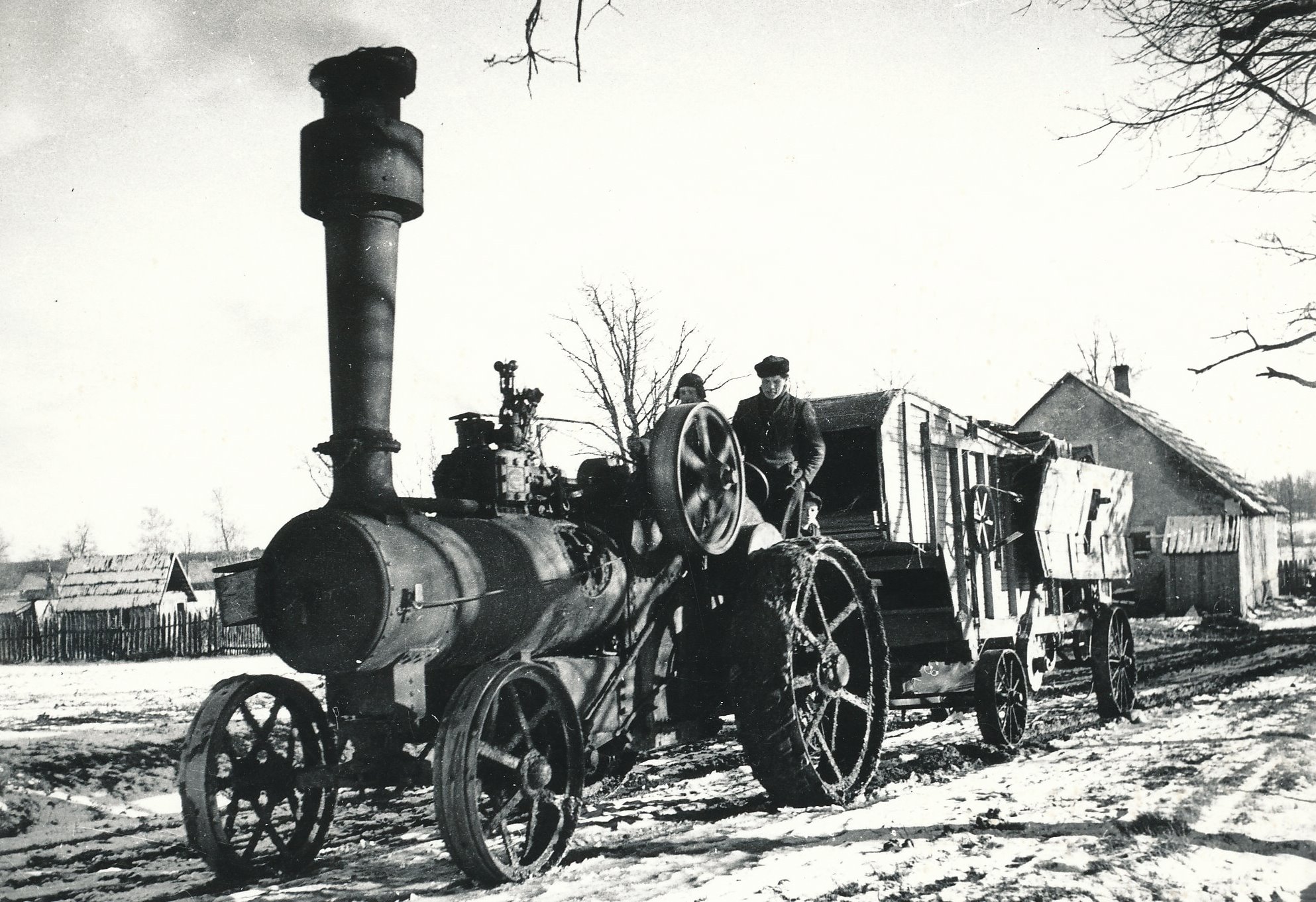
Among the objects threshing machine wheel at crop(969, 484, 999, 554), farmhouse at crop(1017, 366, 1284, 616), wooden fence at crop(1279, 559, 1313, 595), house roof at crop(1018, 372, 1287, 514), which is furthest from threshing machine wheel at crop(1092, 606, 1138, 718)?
wooden fence at crop(1279, 559, 1313, 595)

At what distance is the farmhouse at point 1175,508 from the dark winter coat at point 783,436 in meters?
21.9

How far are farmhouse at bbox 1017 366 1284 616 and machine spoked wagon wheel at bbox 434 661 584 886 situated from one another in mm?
24399

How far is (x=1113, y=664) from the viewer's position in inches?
391

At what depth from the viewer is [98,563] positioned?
1257 inches

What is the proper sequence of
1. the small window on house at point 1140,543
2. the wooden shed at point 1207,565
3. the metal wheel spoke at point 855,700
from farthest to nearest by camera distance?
the small window on house at point 1140,543
the wooden shed at point 1207,565
the metal wheel spoke at point 855,700

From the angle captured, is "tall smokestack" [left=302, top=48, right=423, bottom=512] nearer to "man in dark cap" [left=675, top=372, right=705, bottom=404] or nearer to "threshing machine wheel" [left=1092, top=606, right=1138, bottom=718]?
Answer: "man in dark cap" [left=675, top=372, right=705, bottom=404]

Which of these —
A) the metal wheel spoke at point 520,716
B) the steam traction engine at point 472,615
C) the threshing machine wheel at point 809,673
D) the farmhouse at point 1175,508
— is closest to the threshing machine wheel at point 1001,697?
the threshing machine wheel at point 809,673

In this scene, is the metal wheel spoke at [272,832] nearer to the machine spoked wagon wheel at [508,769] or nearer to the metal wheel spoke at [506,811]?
the machine spoked wagon wheel at [508,769]

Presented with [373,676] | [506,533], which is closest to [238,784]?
[373,676]

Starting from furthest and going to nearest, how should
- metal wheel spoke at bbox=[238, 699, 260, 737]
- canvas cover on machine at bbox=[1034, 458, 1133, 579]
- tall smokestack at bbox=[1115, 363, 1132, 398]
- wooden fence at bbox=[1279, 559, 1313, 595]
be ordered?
tall smokestack at bbox=[1115, 363, 1132, 398]
wooden fence at bbox=[1279, 559, 1313, 595]
canvas cover on machine at bbox=[1034, 458, 1133, 579]
metal wheel spoke at bbox=[238, 699, 260, 737]

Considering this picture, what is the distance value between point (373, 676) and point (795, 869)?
1.92m

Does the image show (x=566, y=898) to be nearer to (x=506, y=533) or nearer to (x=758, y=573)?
(x=506, y=533)

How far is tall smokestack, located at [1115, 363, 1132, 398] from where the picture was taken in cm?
3453

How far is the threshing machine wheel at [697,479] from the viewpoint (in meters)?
5.21
